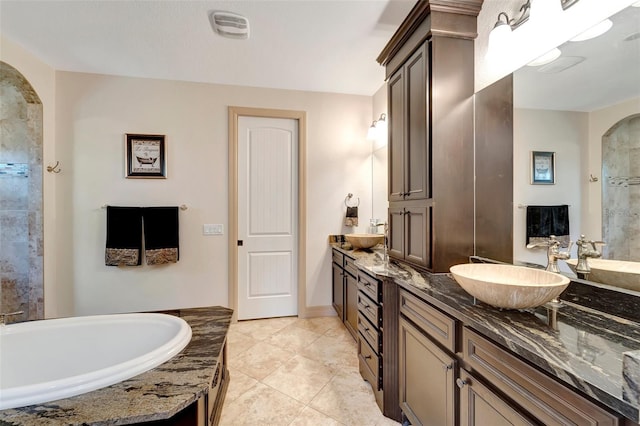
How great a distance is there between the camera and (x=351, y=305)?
2.59 meters

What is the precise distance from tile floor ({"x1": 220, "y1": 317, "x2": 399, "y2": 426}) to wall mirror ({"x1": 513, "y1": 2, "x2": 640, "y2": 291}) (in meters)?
1.39

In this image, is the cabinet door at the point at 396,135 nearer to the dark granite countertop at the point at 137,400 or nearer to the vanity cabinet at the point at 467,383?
the vanity cabinet at the point at 467,383

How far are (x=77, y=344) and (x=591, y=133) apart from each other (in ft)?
9.67

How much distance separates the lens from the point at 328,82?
9.96 ft

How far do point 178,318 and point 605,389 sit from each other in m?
→ 1.98

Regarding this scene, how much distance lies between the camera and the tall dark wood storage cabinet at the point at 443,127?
5.70 feet

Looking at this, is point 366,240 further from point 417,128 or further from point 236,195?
point 236,195

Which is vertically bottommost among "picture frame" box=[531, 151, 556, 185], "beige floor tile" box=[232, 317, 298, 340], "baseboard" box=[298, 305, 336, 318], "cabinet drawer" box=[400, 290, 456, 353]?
"beige floor tile" box=[232, 317, 298, 340]

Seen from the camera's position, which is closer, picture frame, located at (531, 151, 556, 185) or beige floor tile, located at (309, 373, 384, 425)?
picture frame, located at (531, 151, 556, 185)

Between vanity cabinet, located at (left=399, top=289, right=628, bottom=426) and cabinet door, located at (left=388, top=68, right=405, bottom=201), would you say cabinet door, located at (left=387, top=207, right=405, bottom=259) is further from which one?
vanity cabinet, located at (left=399, top=289, right=628, bottom=426)

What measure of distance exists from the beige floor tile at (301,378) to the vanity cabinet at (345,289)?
419mm

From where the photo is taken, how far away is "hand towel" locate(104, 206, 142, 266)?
280 centimetres

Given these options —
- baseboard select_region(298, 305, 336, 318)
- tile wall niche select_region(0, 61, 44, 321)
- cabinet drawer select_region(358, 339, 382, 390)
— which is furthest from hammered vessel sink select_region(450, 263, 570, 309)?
tile wall niche select_region(0, 61, 44, 321)

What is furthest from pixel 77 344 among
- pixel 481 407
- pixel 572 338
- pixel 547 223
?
pixel 547 223
